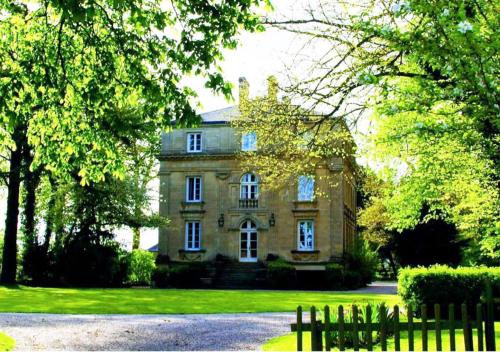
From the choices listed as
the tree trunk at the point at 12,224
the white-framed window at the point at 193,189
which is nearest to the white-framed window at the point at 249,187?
the white-framed window at the point at 193,189

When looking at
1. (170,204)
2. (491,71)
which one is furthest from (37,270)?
(491,71)

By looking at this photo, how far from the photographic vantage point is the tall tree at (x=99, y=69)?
1194 cm

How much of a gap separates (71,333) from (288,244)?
88.8 feet

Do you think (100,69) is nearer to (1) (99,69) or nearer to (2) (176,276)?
(1) (99,69)

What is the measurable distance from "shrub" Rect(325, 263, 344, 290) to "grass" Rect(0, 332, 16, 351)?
2565cm

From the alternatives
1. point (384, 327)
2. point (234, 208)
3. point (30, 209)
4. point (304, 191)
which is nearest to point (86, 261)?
point (30, 209)

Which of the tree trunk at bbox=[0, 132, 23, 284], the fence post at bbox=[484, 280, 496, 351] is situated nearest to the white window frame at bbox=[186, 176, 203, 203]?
the tree trunk at bbox=[0, 132, 23, 284]

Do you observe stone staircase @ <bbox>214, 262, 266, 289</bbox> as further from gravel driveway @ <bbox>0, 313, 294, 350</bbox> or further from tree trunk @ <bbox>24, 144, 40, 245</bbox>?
gravel driveway @ <bbox>0, 313, 294, 350</bbox>

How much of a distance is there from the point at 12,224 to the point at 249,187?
15.4 m

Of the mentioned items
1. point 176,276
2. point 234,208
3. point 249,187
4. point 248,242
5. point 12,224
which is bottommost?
point 176,276

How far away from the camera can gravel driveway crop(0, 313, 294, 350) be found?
1241 centimetres

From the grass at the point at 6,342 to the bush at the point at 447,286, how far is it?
37.1 feet

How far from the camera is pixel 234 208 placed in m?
41.4

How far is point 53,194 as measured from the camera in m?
36.1
